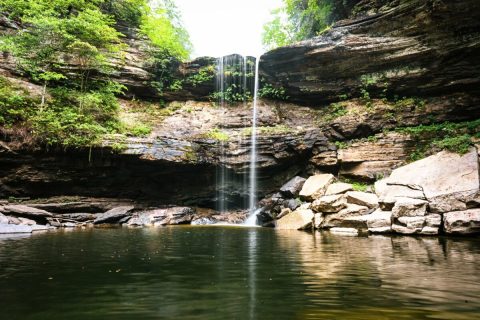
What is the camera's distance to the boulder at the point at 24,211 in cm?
1520

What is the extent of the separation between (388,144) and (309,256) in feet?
47.0

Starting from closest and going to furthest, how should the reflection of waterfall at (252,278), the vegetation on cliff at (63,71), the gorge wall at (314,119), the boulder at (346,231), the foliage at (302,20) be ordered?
the reflection of waterfall at (252,278) < the boulder at (346,231) < the vegetation on cliff at (63,71) < the gorge wall at (314,119) < the foliage at (302,20)

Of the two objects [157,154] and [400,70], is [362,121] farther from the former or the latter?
[157,154]

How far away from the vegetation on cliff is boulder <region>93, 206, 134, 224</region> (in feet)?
13.6

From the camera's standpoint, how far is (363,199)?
14.7 meters

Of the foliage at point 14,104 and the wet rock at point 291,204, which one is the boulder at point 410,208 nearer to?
the wet rock at point 291,204

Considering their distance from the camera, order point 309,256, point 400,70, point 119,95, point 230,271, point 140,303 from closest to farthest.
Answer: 1. point 140,303
2. point 230,271
3. point 309,256
4. point 400,70
5. point 119,95

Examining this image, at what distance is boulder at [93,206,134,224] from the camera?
17.6m

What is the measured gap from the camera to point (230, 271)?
6012 mm

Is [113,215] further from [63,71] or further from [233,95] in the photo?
[233,95]

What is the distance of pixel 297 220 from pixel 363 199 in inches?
129

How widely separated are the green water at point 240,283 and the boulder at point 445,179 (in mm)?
3323

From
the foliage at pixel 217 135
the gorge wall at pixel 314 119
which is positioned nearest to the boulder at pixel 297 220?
the gorge wall at pixel 314 119

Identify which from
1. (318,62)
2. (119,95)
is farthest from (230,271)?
(119,95)
